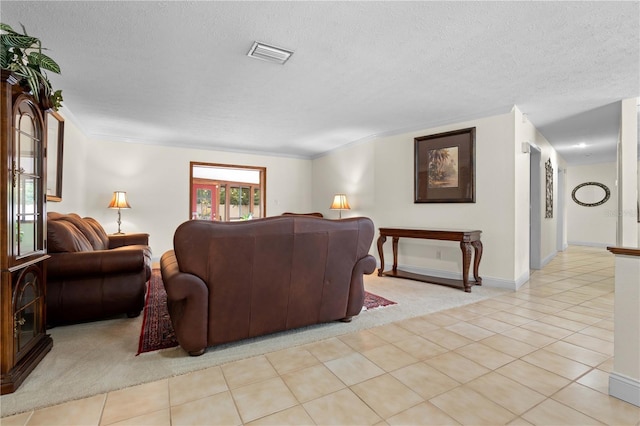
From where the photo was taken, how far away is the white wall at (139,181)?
513 centimetres

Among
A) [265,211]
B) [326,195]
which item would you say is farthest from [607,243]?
[265,211]

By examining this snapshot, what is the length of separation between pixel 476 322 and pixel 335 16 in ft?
8.77

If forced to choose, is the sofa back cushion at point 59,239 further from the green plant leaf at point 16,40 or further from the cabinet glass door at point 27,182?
the green plant leaf at point 16,40

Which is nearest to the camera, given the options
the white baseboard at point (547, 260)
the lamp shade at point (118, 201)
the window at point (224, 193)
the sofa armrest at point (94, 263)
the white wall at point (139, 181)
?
the sofa armrest at point (94, 263)

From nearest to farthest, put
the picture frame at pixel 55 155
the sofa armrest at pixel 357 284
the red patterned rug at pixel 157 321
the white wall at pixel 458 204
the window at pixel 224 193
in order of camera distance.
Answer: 1. the red patterned rug at pixel 157 321
2. the sofa armrest at pixel 357 284
3. the picture frame at pixel 55 155
4. the white wall at pixel 458 204
5. the window at pixel 224 193

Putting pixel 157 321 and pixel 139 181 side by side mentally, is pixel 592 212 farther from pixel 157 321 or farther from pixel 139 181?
pixel 139 181

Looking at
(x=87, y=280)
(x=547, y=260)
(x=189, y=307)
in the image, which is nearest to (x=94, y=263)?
(x=87, y=280)

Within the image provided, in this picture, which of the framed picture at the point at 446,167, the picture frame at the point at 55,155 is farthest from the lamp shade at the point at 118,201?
the framed picture at the point at 446,167

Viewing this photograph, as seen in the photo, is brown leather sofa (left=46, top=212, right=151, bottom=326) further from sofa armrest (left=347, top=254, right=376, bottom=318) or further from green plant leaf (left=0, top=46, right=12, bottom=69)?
sofa armrest (left=347, top=254, right=376, bottom=318)

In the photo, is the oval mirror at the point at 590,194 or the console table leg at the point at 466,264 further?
the oval mirror at the point at 590,194

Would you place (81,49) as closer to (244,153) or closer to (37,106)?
(37,106)

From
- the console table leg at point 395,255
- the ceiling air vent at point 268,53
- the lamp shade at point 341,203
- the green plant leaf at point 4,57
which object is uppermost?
the ceiling air vent at point 268,53

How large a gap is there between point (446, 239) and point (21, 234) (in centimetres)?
392

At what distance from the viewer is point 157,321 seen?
2609 mm
